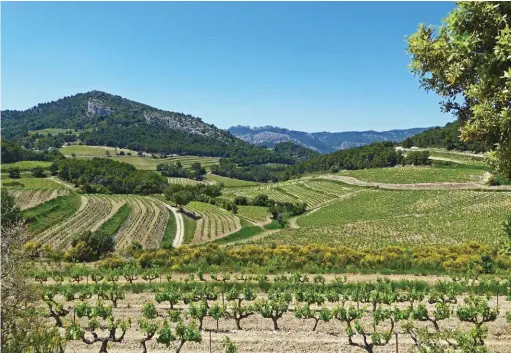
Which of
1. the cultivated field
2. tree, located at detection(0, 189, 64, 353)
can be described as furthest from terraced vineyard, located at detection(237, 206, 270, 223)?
tree, located at detection(0, 189, 64, 353)

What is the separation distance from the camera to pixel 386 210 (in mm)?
99000

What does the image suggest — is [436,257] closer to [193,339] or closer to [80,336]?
[193,339]

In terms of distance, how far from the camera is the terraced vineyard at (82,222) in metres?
64.2

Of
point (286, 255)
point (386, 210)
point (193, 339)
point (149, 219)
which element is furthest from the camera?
point (386, 210)

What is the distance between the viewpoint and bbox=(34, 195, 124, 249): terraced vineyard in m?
64.2

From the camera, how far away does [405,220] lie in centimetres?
8562

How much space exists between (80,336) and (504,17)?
71.5 ft

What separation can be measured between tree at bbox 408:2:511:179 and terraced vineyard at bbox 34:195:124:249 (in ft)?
207

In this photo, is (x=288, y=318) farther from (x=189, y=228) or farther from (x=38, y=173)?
(x=38, y=173)

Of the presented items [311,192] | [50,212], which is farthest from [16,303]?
[311,192]

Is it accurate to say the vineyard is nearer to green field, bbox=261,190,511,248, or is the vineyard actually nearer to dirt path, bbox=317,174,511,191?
green field, bbox=261,190,511,248

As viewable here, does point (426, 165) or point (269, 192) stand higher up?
point (426, 165)

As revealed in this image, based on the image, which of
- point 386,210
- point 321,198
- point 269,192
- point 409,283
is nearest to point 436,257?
point 409,283

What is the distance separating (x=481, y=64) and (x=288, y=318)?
1928cm
